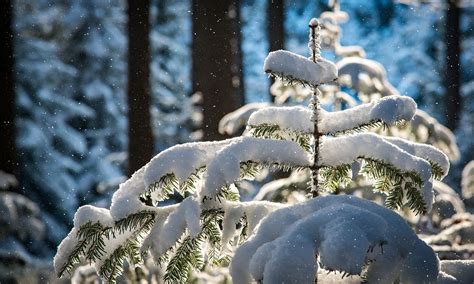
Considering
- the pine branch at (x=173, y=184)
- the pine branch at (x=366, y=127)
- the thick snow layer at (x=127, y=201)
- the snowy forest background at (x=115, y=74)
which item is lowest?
the snowy forest background at (x=115, y=74)

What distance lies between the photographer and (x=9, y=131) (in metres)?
7.43

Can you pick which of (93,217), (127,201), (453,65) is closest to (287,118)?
(127,201)

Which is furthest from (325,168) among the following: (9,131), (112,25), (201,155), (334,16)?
(112,25)

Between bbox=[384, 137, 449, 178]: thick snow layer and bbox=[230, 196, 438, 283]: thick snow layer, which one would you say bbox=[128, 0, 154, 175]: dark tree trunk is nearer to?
bbox=[384, 137, 449, 178]: thick snow layer

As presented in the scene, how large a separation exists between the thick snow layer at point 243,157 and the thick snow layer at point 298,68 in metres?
0.20

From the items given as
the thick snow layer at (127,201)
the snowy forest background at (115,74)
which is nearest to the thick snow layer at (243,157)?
the thick snow layer at (127,201)

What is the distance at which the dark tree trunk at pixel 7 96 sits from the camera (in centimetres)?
731

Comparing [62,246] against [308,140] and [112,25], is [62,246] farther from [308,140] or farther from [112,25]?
[112,25]

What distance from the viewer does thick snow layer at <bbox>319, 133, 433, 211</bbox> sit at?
5.34 feet

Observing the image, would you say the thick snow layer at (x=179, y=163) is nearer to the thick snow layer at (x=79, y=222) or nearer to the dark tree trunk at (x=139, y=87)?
the thick snow layer at (x=79, y=222)

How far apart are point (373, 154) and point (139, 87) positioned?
5.71 metres

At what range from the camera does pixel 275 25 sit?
929 cm

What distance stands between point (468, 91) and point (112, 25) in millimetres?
7697

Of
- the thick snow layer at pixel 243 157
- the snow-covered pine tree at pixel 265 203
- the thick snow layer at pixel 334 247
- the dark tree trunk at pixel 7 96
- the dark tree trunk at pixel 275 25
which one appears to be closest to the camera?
the thick snow layer at pixel 334 247
